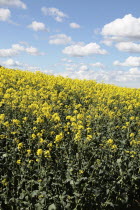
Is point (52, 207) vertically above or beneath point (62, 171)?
beneath

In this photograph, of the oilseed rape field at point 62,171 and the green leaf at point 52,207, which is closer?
the green leaf at point 52,207

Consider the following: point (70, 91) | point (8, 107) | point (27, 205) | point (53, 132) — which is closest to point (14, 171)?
point (27, 205)

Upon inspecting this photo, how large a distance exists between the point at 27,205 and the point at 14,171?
2.20ft

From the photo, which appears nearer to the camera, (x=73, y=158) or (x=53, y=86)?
(x=73, y=158)

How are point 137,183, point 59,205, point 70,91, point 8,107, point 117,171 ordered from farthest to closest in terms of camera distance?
1. point 70,91
2. point 8,107
3. point 137,183
4. point 117,171
5. point 59,205

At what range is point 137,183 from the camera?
607cm

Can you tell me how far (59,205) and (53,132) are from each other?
2.05 m

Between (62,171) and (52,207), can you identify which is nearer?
(52,207)

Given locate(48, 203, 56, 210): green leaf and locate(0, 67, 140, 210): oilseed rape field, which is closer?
locate(48, 203, 56, 210): green leaf

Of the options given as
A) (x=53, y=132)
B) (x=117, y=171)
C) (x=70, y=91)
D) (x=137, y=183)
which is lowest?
(x=137, y=183)

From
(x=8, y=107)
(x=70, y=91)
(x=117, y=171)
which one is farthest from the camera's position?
(x=70, y=91)

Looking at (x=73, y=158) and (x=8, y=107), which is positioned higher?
(x=8, y=107)

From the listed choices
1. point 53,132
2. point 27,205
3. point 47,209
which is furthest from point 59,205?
point 53,132

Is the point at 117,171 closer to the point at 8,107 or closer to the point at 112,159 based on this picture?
the point at 112,159
